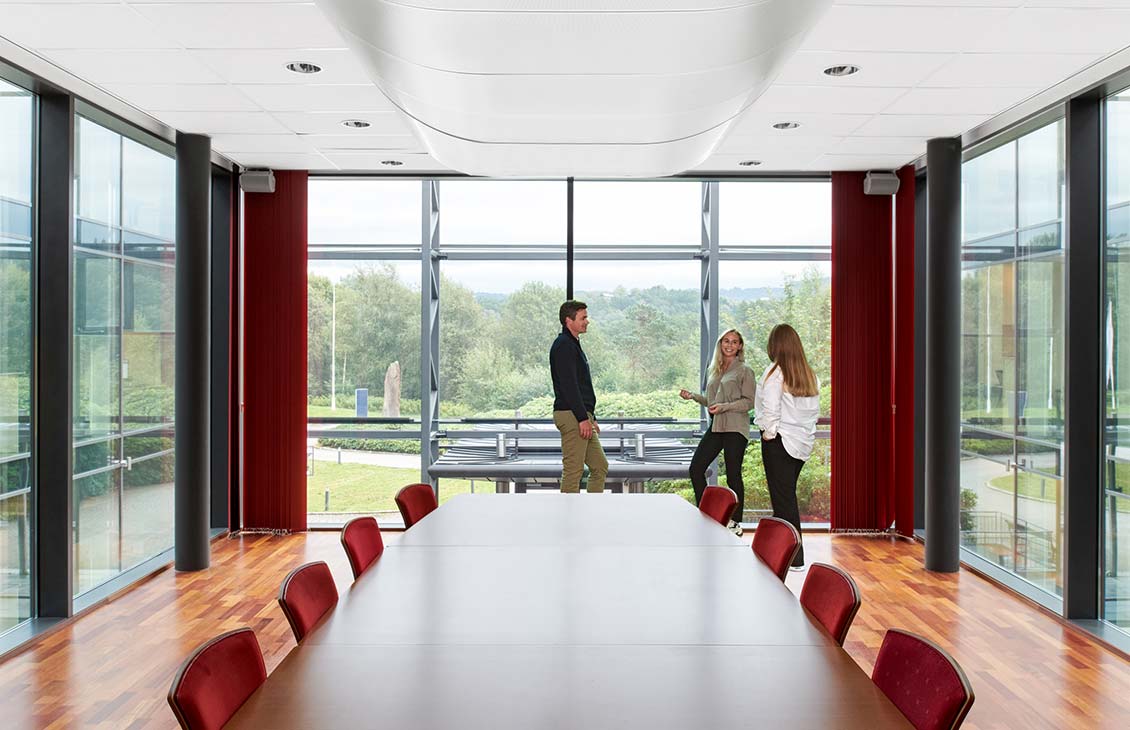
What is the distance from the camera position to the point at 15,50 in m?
4.39

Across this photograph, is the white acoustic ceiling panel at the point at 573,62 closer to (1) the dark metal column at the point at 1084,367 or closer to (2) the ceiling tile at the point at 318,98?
(2) the ceiling tile at the point at 318,98

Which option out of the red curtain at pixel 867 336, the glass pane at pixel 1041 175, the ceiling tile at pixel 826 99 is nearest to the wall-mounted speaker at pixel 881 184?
the red curtain at pixel 867 336

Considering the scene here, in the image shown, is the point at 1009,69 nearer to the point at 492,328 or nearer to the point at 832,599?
the point at 832,599

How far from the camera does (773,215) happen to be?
8.24 m

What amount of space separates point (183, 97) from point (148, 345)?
1918mm

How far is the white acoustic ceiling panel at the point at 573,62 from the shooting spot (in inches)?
86.7

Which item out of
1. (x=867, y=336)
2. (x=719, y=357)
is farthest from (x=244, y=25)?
(x=867, y=336)

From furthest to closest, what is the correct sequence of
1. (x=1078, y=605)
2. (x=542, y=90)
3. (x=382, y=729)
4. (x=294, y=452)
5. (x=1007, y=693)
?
(x=294, y=452)
(x=1078, y=605)
(x=1007, y=693)
(x=542, y=90)
(x=382, y=729)

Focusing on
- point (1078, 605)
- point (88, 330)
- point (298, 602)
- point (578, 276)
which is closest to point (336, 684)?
point (298, 602)

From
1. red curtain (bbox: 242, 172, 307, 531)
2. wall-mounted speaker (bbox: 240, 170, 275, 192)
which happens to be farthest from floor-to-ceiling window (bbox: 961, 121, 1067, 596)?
wall-mounted speaker (bbox: 240, 170, 275, 192)

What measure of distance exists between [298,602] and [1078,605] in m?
4.53

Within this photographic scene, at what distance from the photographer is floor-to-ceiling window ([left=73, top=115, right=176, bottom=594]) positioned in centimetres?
549

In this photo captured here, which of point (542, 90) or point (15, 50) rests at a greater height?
point (15, 50)

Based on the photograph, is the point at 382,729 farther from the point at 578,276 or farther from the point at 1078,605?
the point at 578,276
